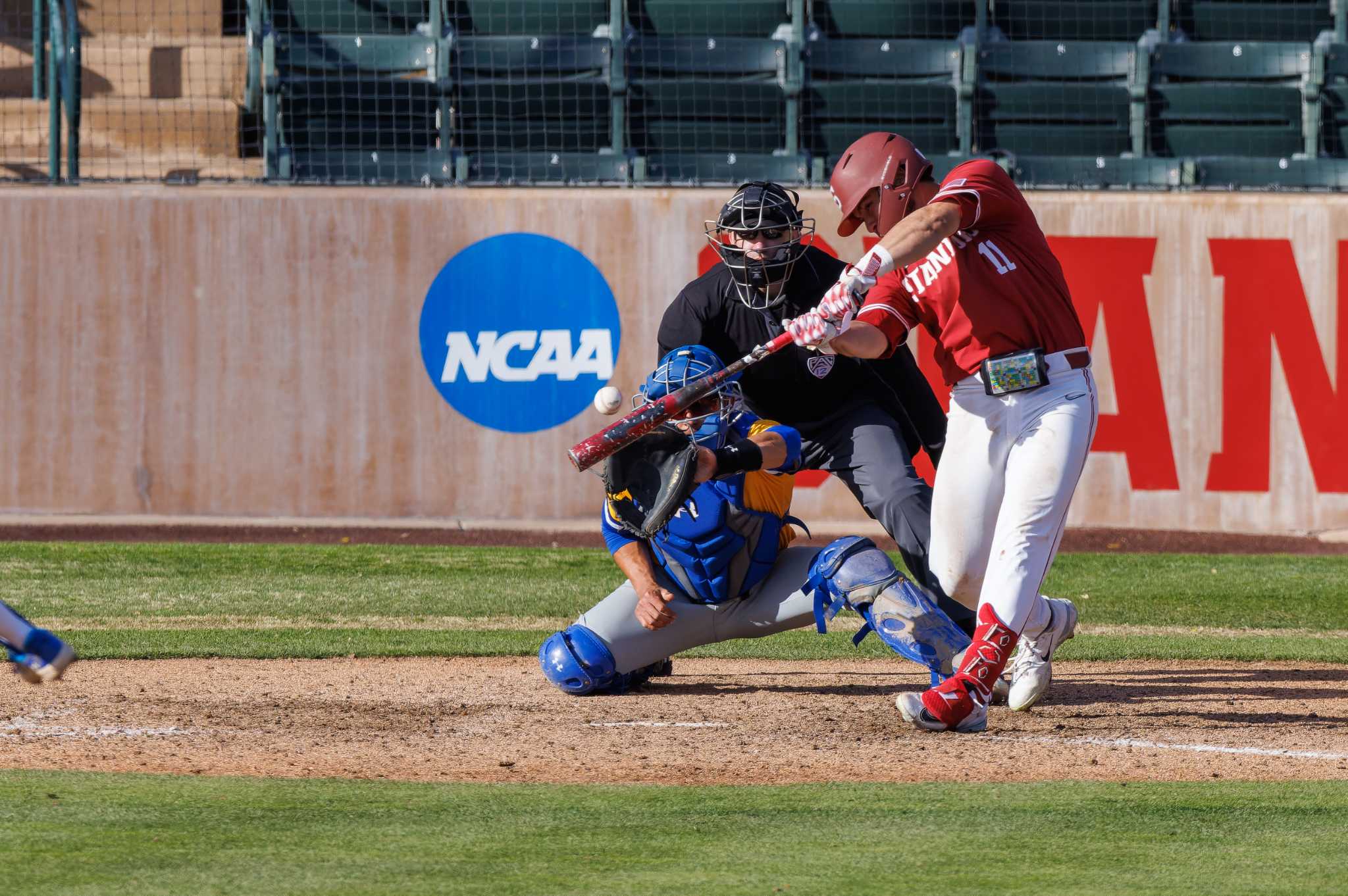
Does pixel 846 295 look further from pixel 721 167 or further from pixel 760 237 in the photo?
pixel 721 167

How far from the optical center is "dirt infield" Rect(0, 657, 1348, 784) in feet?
14.6

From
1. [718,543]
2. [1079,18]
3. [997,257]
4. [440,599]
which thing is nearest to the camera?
[997,257]

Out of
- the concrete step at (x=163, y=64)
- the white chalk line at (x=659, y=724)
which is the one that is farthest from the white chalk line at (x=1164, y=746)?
the concrete step at (x=163, y=64)

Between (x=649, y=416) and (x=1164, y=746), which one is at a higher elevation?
(x=649, y=416)

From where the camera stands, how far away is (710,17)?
44.0 feet

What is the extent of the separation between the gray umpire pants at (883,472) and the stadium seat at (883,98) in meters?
7.57

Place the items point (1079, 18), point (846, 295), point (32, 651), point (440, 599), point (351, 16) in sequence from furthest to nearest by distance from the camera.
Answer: point (1079, 18)
point (351, 16)
point (440, 599)
point (846, 295)
point (32, 651)

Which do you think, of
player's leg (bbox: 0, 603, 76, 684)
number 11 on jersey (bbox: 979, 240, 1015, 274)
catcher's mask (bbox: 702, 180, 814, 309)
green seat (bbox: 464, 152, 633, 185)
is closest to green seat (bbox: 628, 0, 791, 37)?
green seat (bbox: 464, 152, 633, 185)

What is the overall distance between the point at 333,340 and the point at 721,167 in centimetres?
340

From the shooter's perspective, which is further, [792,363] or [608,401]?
[792,363]

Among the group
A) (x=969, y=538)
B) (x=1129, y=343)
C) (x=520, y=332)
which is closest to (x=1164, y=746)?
(x=969, y=538)

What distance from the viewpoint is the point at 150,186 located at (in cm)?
1193

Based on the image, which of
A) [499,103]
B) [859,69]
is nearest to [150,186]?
[499,103]

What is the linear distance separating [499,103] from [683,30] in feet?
5.64
